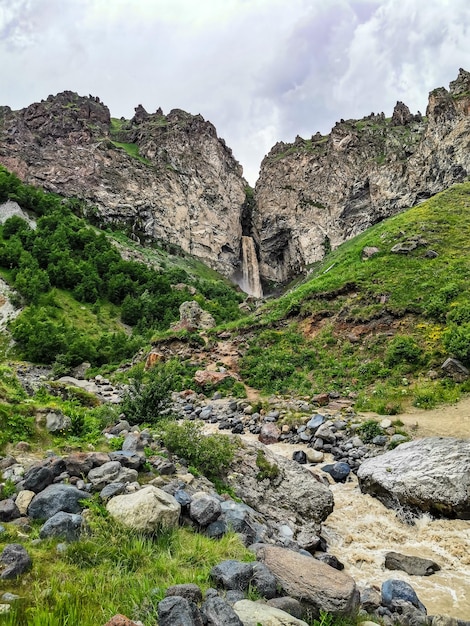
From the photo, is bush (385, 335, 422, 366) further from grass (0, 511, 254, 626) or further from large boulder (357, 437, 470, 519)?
grass (0, 511, 254, 626)

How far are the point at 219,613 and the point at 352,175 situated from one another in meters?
105

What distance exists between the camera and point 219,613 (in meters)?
3.60

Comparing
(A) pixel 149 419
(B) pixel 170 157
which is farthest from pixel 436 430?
(B) pixel 170 157

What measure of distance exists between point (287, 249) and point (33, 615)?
107659mm

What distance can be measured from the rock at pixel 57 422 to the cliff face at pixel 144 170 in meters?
93.7

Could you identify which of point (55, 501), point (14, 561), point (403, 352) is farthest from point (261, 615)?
point (403, 352)

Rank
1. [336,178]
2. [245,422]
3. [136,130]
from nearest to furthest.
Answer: [245,422] < [336,178] < [136,130]

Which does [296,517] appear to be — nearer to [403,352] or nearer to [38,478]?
[38,478]

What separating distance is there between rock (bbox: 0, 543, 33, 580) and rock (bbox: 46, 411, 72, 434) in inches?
175

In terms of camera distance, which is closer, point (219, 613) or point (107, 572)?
point (219, 613)

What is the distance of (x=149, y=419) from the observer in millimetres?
13625

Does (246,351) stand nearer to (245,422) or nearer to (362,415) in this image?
(245,422)

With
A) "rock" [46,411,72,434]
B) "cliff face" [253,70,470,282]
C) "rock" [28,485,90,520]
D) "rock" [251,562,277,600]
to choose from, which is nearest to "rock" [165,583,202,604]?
"rock" [251,562,277,600]

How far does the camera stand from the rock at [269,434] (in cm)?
1562
